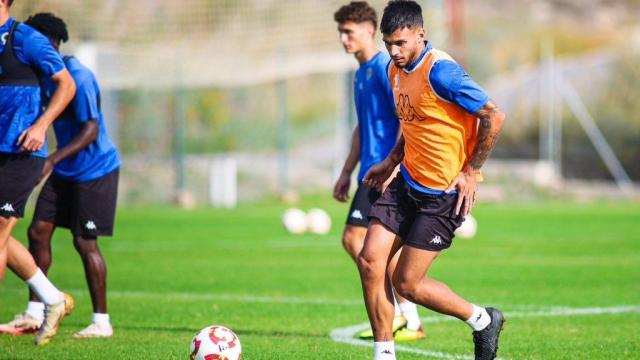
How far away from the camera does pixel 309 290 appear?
13.2m

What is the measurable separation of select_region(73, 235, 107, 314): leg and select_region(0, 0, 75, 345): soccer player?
41.7 inches

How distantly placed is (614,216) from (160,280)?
1455 centimetres

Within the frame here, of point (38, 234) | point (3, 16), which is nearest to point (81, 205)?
point (38, 234)

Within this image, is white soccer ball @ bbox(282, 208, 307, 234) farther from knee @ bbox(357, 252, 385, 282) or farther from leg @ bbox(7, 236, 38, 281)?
knee @ bbox(357, 252, 385, 282)

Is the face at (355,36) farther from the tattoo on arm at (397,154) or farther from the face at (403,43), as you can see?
the face at (403,43)

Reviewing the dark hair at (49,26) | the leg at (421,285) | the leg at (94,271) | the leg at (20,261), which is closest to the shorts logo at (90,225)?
the leg at (94,271)

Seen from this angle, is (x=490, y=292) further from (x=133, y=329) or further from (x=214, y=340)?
(x=214, y=340)

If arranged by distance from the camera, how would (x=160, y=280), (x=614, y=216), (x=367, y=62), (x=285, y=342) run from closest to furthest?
(x=285, y=342)
(x=367, y=62)
(x=160, y=280)
(x=614, y=216)

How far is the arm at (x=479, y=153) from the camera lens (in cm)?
738

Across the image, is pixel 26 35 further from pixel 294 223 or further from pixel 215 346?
pixel 294 223

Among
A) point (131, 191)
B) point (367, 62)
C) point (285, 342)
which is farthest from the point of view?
point (131, 191)

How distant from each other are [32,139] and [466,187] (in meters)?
3.18

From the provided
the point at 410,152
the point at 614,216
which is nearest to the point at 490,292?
the point at 410,152

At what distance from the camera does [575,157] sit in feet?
125
